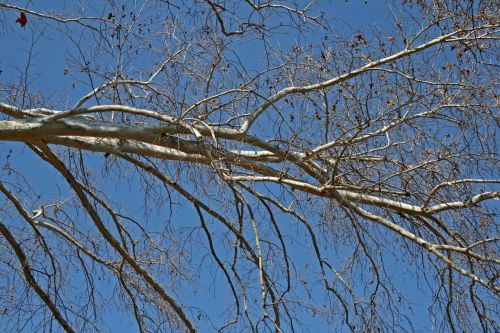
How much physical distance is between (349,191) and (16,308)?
2.54 meters

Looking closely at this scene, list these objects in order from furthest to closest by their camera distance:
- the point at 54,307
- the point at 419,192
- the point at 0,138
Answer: the point at 54,307, the point at 419,192, the point at 0,138

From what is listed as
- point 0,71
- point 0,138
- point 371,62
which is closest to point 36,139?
point 0,138

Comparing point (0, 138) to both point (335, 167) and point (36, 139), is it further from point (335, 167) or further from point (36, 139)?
point (335, 167)

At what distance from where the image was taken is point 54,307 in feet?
20.3

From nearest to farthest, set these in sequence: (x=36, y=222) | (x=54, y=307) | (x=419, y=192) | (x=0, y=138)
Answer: (x=0, y=138)
(x=419, y=192)
(x=54, y=307)
(x=36, y=222)

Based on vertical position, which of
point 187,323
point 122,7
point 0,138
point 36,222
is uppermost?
point 122,7

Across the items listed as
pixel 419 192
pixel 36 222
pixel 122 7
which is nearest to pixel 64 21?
pixel 122 7

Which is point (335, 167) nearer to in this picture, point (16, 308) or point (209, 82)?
point (209, 82)

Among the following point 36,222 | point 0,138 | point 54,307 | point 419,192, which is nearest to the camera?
point 0,138

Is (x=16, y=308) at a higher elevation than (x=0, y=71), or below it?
below

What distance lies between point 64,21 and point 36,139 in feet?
4.07

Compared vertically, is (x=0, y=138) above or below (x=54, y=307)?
above

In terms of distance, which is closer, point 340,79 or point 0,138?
point 0,138

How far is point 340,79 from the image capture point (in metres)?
5.95
